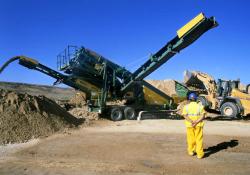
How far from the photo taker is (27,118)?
12.7 m

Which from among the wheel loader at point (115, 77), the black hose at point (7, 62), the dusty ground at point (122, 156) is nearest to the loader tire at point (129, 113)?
the wheel loader at point (115, 77)

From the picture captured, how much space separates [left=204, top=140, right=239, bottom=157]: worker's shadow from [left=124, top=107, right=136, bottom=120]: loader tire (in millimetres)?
8882

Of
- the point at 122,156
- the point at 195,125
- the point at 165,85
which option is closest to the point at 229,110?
the point at 195,125

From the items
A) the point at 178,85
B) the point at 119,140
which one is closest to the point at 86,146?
the point at 119,140

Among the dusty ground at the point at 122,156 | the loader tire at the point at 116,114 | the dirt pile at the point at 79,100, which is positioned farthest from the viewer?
the dirt pile at the point at 79,100

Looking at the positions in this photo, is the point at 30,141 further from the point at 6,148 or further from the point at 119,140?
the point at 119,140

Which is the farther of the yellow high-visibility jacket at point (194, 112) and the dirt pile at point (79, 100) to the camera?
the dirt pile at point (79, 100)

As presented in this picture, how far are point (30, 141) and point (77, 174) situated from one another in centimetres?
436

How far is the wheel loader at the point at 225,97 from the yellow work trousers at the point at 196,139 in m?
10.7

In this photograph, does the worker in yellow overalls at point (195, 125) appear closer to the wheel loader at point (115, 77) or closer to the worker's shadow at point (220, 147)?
the worker's shadow at point (220, 147)

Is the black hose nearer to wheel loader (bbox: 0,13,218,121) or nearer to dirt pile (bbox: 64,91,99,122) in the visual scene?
wheel loader (bbox: 0,13,218,121)

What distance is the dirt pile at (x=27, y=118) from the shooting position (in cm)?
1137

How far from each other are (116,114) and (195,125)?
10832mm

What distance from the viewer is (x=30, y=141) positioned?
10914mm
